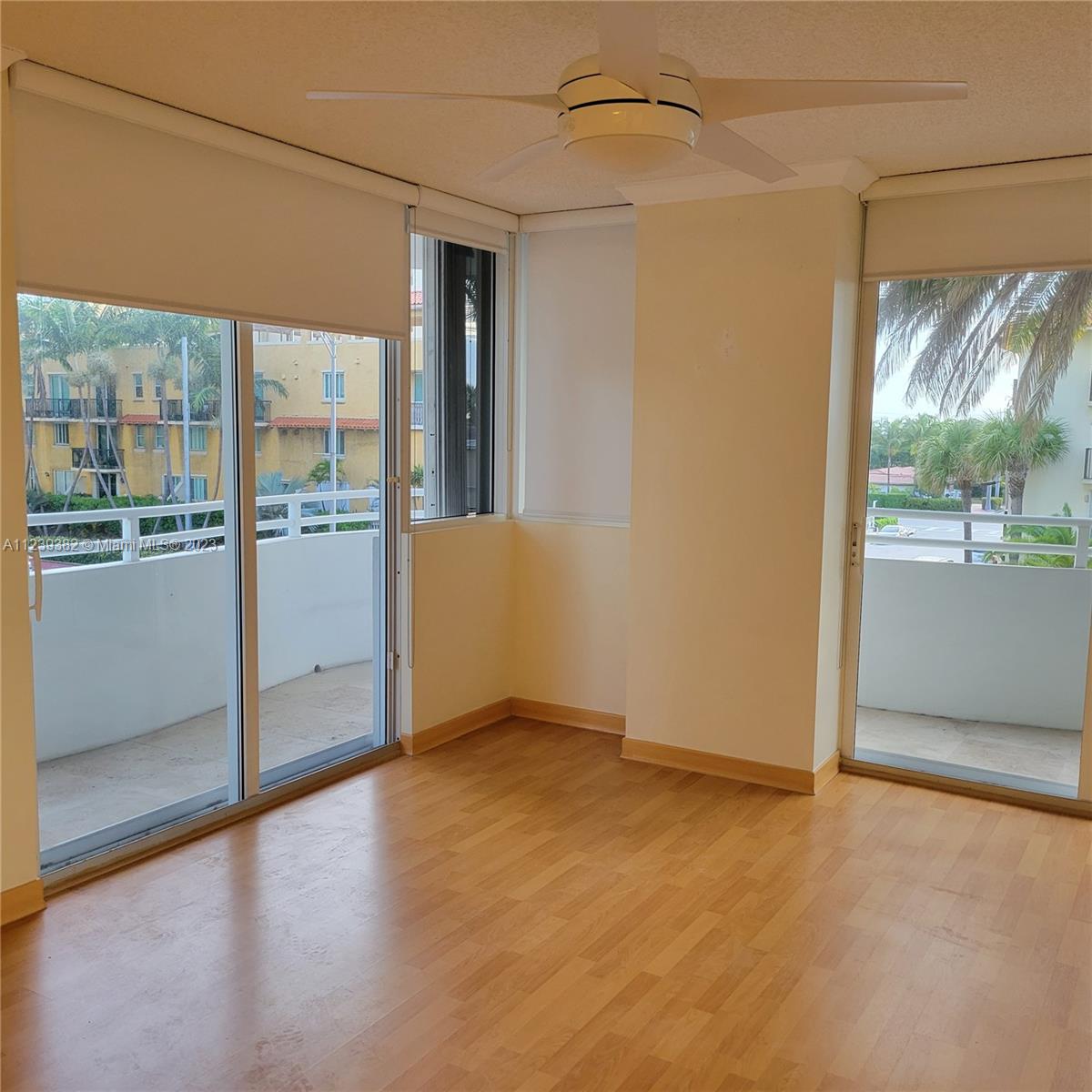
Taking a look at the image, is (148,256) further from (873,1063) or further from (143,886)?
(873,1063)

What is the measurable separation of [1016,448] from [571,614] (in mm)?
2214

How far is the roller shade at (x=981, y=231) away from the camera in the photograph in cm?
393

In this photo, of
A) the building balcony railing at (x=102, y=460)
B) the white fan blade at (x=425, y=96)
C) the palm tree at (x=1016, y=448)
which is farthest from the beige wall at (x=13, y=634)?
the palm tree at (x=1016, y=448)

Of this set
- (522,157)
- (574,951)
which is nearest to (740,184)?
(522,157)

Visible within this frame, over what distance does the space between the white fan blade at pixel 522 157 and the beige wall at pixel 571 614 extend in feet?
8.05

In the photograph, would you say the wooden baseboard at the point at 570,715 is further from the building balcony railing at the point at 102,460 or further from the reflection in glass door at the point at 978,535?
the building balcony railing at the point at 102,460

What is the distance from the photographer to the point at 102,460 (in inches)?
132

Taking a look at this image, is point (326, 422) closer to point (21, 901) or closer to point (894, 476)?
point (21, 901)

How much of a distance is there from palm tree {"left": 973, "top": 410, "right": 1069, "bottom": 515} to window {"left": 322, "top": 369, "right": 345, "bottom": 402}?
2692 mm

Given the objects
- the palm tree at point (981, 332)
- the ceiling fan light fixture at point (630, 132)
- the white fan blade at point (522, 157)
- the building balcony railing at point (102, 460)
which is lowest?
the building balcony railing at point (102, 460)

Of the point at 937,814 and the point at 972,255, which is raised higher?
the point at 972,255

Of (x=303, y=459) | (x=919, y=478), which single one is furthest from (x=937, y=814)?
(x=303, y=459)

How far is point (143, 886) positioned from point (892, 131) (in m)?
3.59

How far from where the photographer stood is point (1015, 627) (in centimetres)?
423
